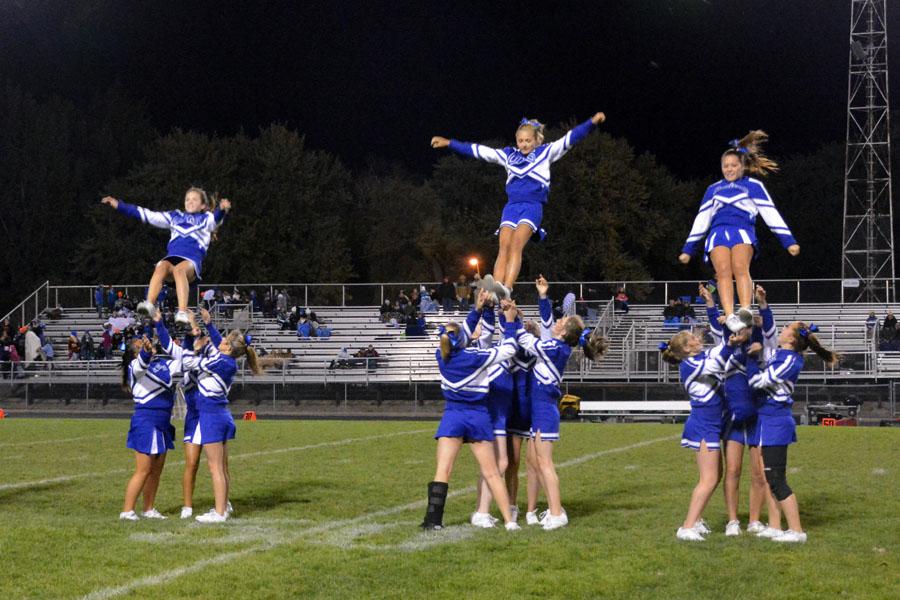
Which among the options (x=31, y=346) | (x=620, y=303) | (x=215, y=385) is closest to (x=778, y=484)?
(x=215, y=385)

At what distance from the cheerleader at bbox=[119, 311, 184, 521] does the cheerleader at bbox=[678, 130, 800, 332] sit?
409cm

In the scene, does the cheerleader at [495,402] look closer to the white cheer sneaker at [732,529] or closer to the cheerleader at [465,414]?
the cheerleader at [465,414]

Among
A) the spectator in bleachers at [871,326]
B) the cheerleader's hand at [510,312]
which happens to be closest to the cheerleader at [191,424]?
the cheerleader's hand at [510,312]

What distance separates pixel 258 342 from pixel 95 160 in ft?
75.6

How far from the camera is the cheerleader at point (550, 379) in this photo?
318 inches

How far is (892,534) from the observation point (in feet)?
25.7

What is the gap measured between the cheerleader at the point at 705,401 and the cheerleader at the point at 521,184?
1488mm

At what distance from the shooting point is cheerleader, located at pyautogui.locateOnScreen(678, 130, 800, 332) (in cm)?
859

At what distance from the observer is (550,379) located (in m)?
8.44

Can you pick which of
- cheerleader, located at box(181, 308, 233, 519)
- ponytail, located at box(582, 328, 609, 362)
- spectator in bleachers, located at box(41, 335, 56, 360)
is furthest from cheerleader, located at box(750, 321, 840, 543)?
spectator in bleachers, located at box(41, 335, 56, 360)

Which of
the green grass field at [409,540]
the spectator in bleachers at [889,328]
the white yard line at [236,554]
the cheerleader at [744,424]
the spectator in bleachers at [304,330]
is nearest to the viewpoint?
the white yard line at [236,554]

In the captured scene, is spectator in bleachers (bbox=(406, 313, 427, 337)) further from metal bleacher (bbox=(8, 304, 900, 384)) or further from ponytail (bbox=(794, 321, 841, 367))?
ponytail (bbox=(794, 321, 841, 367))

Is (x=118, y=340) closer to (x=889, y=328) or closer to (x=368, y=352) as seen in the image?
(x=368, y=352)

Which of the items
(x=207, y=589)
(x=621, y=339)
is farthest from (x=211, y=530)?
(x=621, y=339)
